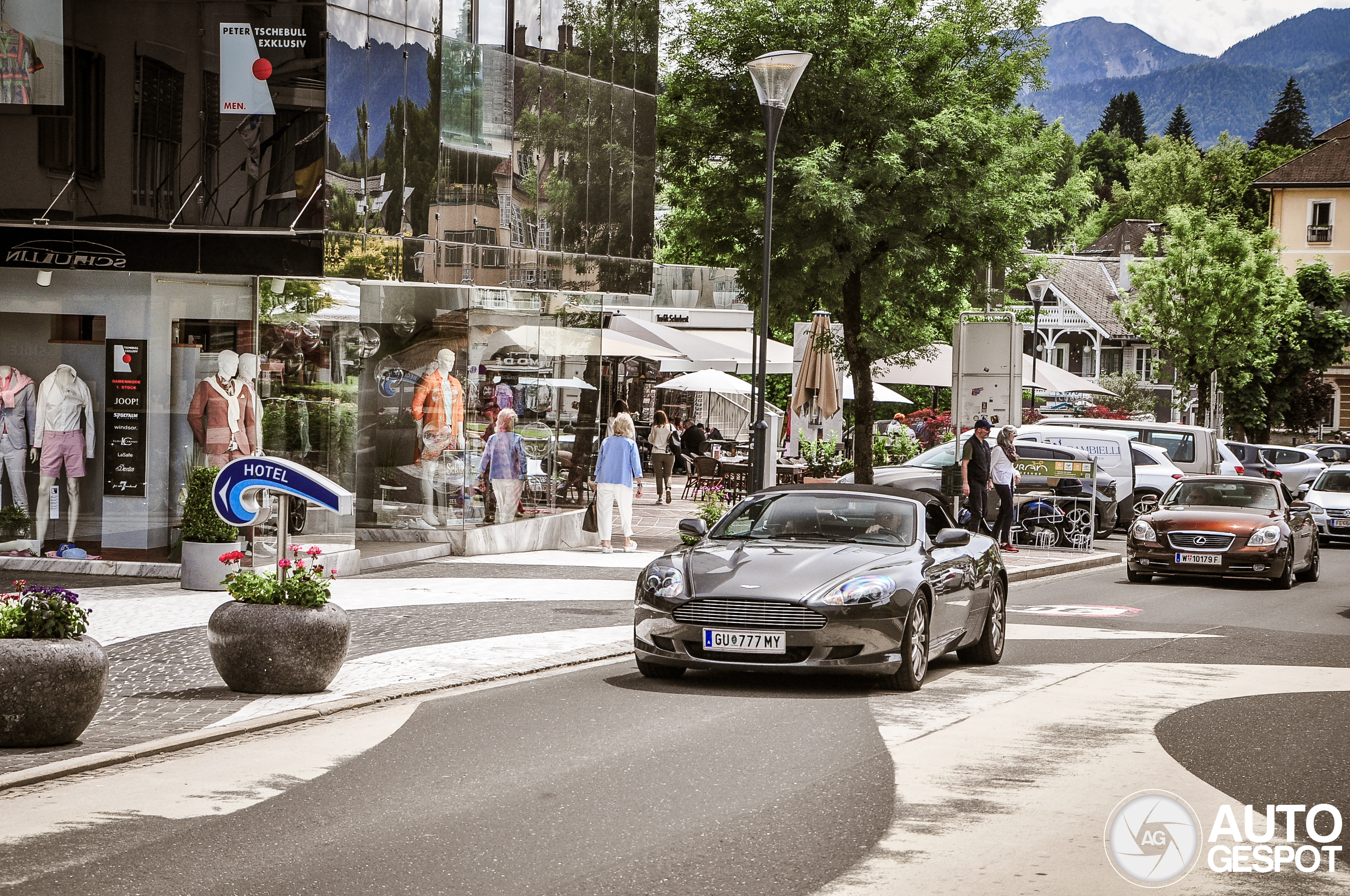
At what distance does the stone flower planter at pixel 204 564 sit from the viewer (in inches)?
619

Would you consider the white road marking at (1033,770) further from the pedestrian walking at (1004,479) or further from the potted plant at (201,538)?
the pedestrian walking at (1004,479)

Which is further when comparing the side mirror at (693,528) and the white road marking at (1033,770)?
the side mirror at (693,528)

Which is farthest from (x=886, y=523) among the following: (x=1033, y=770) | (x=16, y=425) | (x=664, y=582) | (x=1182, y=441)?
(x=1182, y=441)

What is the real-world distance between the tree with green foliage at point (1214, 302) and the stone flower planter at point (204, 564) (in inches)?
1840

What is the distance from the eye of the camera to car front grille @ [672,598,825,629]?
10.5m

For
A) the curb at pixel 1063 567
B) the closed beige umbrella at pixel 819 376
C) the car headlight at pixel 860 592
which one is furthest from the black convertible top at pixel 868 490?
the closed beige umbrella at pixel 819 376

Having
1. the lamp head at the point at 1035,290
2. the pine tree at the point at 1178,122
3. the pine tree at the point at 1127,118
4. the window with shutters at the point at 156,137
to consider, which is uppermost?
the pine tree at the point at 1127,118

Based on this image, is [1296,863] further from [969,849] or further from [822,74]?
[822,74]

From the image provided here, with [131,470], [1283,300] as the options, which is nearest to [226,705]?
[131,470]

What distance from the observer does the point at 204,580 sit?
51.7 feet

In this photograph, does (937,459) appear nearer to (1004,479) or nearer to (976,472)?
(1004,479)

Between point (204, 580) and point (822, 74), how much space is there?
13.2 m

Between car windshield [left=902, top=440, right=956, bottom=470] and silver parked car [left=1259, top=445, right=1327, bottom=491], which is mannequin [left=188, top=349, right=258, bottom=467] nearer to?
car windshield [left=902, top=440, right=956, bottom=470]

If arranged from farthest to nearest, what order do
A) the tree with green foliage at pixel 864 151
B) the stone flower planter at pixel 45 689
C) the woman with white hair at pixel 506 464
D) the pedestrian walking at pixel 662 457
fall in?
1. the pedestrian walking at pixel 662 457
2. the tree with green foliage at pixel 864 151
3. the woman with white hair at pixel 506 464
4. the stone flower planter at pixel 45 689
